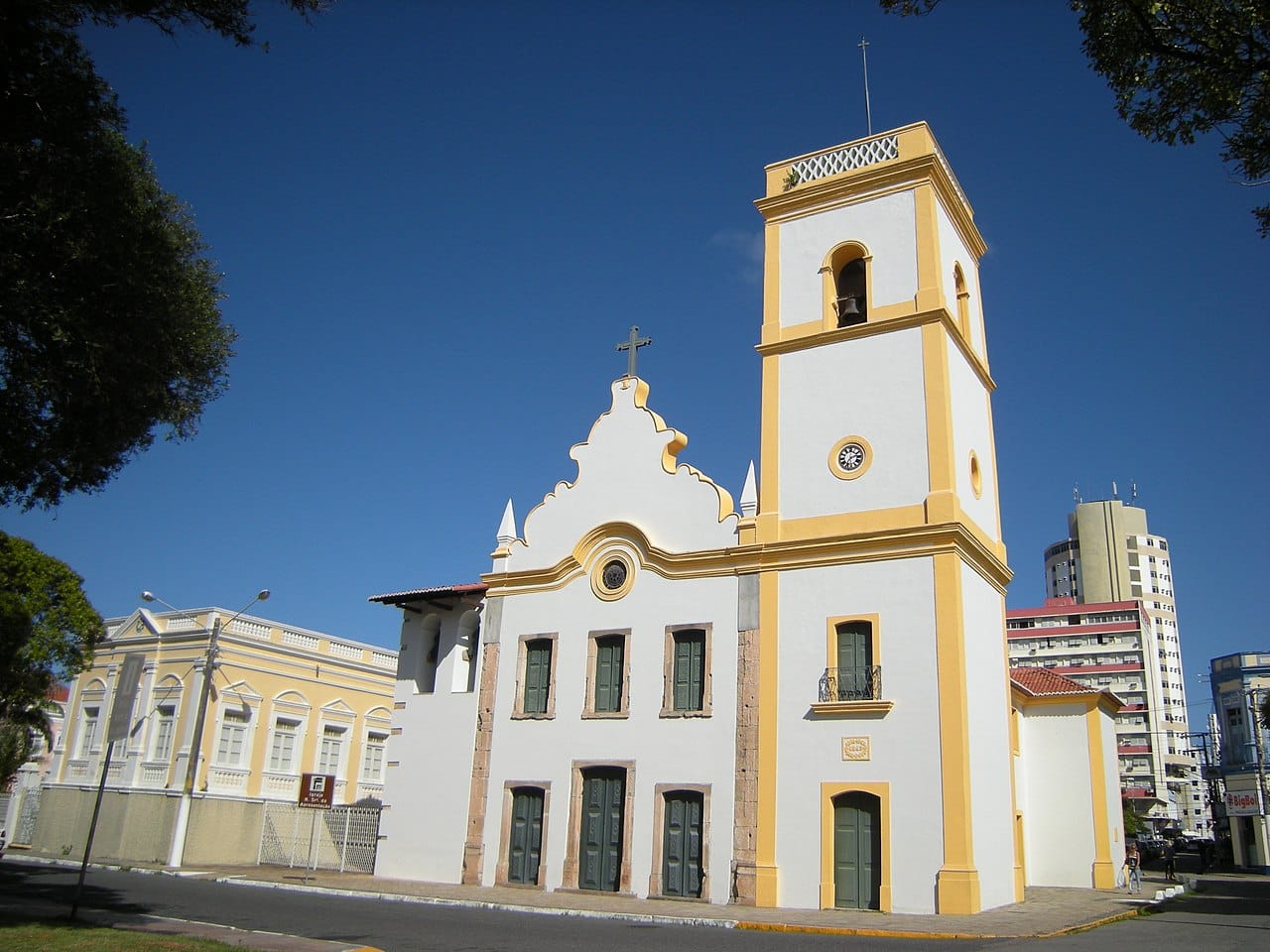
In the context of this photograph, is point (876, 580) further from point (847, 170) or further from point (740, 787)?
point (847, 170)

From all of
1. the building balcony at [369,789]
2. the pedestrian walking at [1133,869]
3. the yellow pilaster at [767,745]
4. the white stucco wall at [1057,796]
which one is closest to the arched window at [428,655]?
the yellow pilaster at [767,745]

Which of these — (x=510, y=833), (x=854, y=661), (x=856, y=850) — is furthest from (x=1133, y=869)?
(x=510, y=833)

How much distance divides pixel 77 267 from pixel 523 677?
14638mm

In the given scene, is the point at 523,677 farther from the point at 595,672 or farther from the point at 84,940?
the point at 84,940

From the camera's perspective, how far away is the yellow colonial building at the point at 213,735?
95.9 ft

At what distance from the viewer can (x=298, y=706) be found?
32.8m

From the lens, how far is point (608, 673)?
21734mm

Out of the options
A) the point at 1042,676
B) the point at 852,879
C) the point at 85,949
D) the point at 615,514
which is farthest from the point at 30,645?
the point at 1042,676

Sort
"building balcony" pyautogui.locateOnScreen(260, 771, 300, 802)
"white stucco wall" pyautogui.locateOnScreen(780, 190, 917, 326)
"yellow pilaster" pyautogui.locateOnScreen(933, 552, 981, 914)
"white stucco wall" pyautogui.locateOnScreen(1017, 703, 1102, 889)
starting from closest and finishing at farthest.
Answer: "yellow pilaster" pyautogui.locateOnScreen(933, 552, 981, 914)
"white stucco wall" pyautogui.locateOnScreen(780, 190, 917, 326)
"white stucco wall" pyautogui.locateOnScreen(1017, 703, 1102, 889)
"building balcony" pyautogui.locateOnScreen(260, 771, 300, 802)

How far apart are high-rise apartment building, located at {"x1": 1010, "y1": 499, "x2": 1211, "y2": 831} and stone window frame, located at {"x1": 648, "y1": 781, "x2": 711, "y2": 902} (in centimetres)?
7021

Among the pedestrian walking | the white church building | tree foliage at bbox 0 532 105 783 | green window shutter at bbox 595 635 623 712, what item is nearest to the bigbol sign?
the white church building

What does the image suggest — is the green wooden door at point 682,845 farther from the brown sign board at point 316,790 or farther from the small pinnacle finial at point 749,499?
the brown sign board at point 316,790

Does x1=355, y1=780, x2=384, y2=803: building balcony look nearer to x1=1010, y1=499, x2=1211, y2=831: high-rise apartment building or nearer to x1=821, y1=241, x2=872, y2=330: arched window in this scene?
x1=821, y1=241, x2=872, y2=330: arched window

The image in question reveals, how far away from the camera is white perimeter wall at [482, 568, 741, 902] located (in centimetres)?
1969
